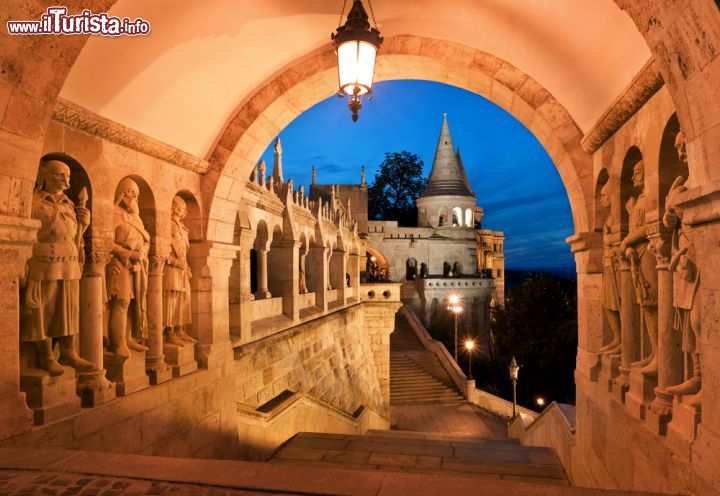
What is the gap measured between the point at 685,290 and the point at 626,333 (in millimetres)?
1420

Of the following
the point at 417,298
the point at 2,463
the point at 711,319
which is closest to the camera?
the point at 711,319

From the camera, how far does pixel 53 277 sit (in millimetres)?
3674

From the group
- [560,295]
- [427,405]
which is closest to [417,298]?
[560,295]

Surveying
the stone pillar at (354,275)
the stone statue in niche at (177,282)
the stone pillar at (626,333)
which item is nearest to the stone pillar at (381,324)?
the stone pillar at (354,275)

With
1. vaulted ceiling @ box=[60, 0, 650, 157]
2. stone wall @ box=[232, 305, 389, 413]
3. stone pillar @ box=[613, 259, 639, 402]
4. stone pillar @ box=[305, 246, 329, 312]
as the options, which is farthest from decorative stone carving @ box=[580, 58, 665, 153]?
stone pillar @ box=[305, 246, 329, 312]

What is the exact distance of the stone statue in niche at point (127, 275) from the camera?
179 inches

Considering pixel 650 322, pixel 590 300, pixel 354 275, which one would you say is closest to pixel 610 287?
pixel 590 300

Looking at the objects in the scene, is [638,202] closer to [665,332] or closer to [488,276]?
[665,332]

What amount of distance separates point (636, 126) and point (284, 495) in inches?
147

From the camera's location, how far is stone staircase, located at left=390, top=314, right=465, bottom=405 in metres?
18.5

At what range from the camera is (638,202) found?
12.3 ft

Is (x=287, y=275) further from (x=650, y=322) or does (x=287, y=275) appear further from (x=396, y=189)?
(x=396, y=189)

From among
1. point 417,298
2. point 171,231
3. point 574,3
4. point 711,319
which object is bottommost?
point 417,298

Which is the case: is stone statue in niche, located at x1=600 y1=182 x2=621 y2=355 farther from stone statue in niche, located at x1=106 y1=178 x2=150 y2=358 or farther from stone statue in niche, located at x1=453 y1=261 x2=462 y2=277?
stone statue in niche, located at x1=453 y1=261 x2=462 y2=277
